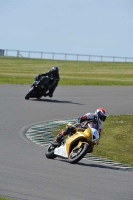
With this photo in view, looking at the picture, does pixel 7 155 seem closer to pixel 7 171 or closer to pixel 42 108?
pixel 7 171

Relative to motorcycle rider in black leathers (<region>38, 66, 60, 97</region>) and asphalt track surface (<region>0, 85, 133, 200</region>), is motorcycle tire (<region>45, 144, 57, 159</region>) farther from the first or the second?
motorcycle rider in black leathers (<region>38, 66, 60, 97</region>)

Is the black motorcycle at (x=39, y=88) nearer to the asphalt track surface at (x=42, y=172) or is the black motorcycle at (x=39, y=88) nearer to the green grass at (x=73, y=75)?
the asphalt track surface at (x=42, y=172)

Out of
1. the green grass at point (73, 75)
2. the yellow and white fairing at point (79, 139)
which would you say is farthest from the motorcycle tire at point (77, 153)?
the green grass at point (73, 75)

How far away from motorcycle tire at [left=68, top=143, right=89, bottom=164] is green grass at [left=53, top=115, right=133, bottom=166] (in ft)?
6.76

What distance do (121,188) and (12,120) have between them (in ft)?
31.9

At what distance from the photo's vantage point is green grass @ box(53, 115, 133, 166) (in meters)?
16.6

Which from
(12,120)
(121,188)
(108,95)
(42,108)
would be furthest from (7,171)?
(108,95)

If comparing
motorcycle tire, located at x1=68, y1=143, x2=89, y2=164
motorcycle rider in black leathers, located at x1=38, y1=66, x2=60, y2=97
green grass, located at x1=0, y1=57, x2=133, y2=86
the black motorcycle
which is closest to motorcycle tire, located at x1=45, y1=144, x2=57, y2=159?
motorcycle tire, located at x1=68, y1=143, x2=89, y2=164

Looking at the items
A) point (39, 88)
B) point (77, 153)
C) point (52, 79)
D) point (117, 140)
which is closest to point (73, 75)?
point (52, 79)

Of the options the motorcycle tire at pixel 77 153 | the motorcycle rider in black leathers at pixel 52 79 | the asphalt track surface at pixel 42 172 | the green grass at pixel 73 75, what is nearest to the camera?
the asphalt track surface at pixel 42 172

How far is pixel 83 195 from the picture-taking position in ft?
34.4

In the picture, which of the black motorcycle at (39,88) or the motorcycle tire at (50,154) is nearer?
the motorcycle tire at (50,154)

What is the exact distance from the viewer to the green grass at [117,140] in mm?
16578

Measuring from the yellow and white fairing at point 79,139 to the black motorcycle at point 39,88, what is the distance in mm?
12471
